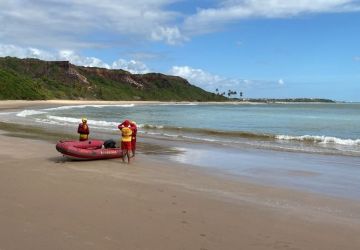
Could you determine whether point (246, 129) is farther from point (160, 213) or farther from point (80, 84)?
point (80, 84)

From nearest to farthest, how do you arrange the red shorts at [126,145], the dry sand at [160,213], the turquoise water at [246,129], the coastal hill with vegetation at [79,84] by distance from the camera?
the dry sand at [160,213]
the red shorts at [126,145]
the turquoise water at [246,129]
the coastal hill with vegetation at [79,84]

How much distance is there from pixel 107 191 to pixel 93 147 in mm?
4969

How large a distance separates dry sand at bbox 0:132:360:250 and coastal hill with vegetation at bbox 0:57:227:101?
7522 centimetres

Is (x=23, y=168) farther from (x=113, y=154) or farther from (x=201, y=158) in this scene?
(x=201, y=158)

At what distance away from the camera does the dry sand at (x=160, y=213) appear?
18.5 feet

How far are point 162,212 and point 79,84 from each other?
13257cm

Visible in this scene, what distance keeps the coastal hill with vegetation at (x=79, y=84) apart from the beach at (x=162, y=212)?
246 feet

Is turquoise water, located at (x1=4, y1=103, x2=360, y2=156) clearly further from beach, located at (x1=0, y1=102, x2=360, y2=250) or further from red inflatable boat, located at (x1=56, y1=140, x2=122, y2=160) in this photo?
beach, located at (x1=0, y1=102, x2=360, y2=250)

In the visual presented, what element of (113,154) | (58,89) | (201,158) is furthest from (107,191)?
(58,89)

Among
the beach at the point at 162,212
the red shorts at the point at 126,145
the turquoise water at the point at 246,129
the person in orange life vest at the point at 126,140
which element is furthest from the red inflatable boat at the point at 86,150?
the turquoise water at the point at 246,129

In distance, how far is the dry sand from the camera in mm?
5648

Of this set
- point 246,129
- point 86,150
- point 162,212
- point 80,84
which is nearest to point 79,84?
point 80,84

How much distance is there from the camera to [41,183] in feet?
29.4

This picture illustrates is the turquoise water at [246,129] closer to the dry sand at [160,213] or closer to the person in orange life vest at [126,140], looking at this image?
the person in orange life vest at [126,140]
